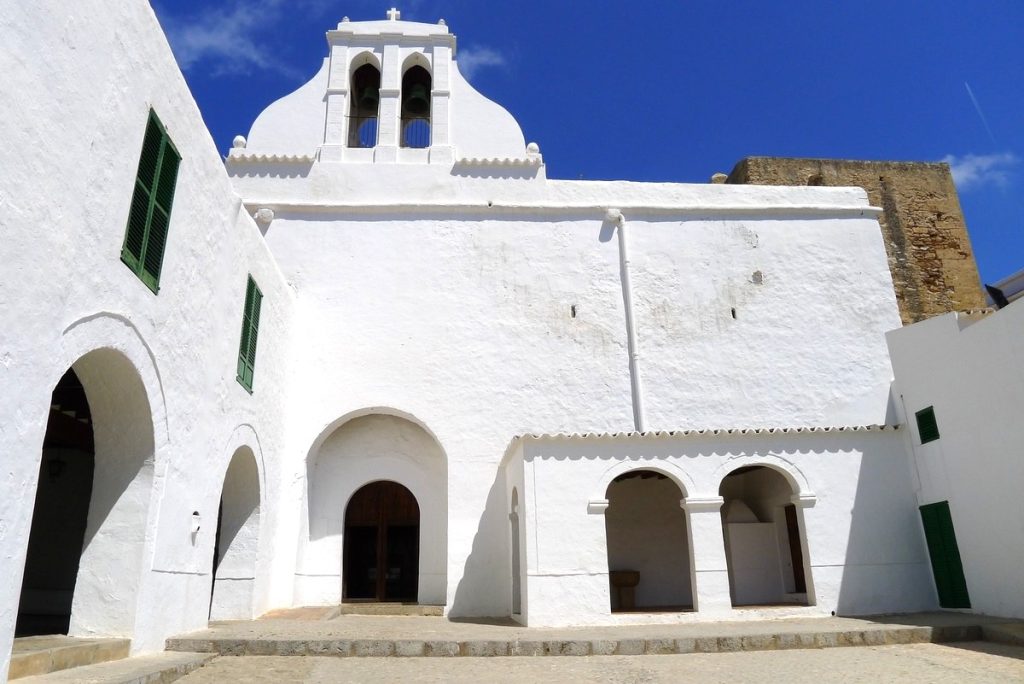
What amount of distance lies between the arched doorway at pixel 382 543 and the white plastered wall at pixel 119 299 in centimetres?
313

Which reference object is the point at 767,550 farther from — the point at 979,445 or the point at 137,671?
the point at 137,671

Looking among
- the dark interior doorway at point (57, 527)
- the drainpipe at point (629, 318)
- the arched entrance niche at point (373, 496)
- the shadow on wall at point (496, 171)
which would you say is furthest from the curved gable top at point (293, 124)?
the dark interior doorway at point (57, 527)

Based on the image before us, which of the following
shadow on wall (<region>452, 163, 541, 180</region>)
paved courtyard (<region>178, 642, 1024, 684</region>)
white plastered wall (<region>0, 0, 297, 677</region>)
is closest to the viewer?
white plastered wall (<region>0, 0, 297, 677</region>)

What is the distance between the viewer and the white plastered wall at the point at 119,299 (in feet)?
15.4

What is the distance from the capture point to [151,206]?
6527mm

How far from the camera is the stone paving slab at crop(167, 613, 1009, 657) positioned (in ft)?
24.4

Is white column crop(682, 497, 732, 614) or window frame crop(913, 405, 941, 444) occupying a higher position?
window frame crop(913, 405, 941, 444)

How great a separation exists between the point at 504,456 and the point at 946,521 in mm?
5933

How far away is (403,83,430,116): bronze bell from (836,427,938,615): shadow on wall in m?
9.56

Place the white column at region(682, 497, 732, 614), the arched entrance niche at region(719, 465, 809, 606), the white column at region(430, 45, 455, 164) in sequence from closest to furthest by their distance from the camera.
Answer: the white column at region(682, 497, 732, 614) → the arched entrance niche at region(719, 465, 809, 606) → the white column at region(430, 45, 455, 164)

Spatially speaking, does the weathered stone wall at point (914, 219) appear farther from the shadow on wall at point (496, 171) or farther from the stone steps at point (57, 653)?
the stone steps at point (57, 653)

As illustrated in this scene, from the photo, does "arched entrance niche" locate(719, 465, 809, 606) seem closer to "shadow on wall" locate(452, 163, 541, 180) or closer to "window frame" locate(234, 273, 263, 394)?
"shadow on wall" locate(452, 163, 541, 180)

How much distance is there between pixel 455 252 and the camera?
495 inches

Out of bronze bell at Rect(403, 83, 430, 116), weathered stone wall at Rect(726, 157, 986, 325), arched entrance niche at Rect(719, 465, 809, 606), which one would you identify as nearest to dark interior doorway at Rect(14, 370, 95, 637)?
bronze bell at Rect(403, 83, 430, 116)
